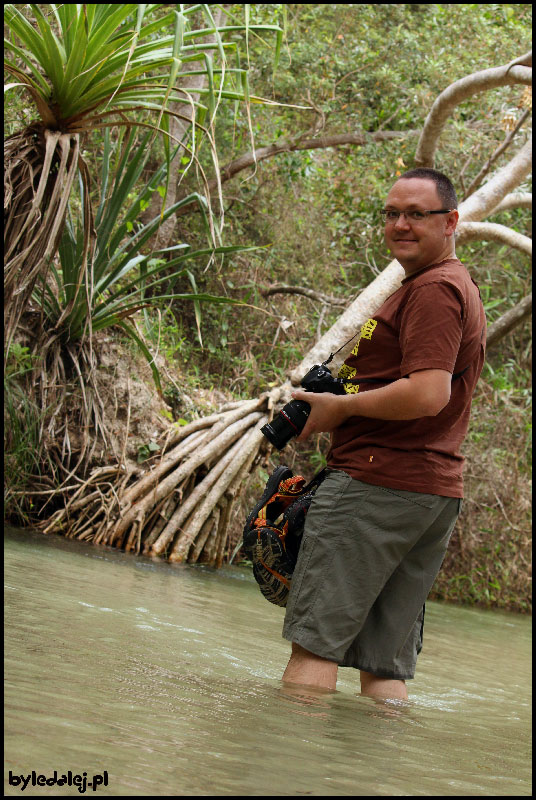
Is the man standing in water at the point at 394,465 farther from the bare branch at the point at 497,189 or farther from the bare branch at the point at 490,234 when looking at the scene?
the bare branch at the point at 497,189

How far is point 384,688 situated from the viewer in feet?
9.31

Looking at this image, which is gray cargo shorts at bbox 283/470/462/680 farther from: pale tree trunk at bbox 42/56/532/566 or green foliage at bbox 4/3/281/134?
pale tree trunk at bbox 42/56/532/566

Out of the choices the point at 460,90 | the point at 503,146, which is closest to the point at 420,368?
the point at 460,90

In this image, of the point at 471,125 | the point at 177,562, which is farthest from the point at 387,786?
the point at 471,125

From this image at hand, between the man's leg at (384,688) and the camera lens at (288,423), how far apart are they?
2.65ft

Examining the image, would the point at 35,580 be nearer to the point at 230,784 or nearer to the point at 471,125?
the point at 230,784

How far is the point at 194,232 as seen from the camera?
10.2 meters

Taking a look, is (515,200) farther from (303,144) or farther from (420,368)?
(420,368)

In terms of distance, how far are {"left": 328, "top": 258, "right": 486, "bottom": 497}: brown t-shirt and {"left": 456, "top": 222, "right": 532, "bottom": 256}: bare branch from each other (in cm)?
491

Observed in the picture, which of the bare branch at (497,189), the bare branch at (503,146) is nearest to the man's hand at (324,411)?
the bare branch at (497,189)

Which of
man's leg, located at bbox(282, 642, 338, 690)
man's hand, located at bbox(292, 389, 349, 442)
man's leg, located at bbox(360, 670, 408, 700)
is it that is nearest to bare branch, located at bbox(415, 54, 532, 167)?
man's hand, located at bbox(292, 389, 349, 442)

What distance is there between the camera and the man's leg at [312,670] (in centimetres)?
263

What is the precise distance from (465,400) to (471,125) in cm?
822

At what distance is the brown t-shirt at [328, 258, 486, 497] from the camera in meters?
2.55
